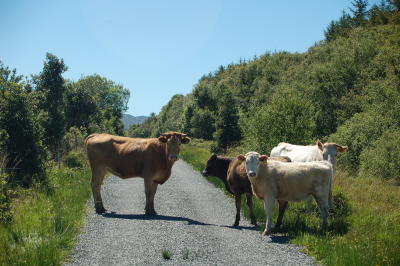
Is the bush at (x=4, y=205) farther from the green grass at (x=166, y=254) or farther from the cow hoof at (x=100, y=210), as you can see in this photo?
the green grass at (x=166, y=254)

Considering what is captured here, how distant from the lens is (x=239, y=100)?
78.4m

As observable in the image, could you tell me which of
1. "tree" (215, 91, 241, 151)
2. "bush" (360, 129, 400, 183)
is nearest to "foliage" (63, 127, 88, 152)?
"tree" (215, 91, 241, 151)

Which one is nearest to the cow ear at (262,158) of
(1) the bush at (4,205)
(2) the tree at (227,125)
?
(1) the bush at (4,205)

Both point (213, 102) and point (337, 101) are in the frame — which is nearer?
point (337, 101)

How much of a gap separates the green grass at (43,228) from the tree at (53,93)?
18.8 metres

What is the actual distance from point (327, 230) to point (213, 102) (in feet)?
234

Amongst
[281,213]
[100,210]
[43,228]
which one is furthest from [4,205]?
[281,213]

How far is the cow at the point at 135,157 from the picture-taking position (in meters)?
14.4

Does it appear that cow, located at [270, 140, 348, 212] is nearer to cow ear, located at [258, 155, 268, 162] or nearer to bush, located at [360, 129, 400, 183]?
cow ear, located at [258, 155, 268, 162]

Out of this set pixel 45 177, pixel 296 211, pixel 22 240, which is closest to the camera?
pixel 22 240

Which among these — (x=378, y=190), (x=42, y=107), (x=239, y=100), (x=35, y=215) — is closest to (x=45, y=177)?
Result: (x=35, y=215)

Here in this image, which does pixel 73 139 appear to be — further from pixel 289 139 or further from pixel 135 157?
pixel 135 157

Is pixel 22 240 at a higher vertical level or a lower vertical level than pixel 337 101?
lower

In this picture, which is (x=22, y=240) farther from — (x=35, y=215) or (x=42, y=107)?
(x=42, y=107)
